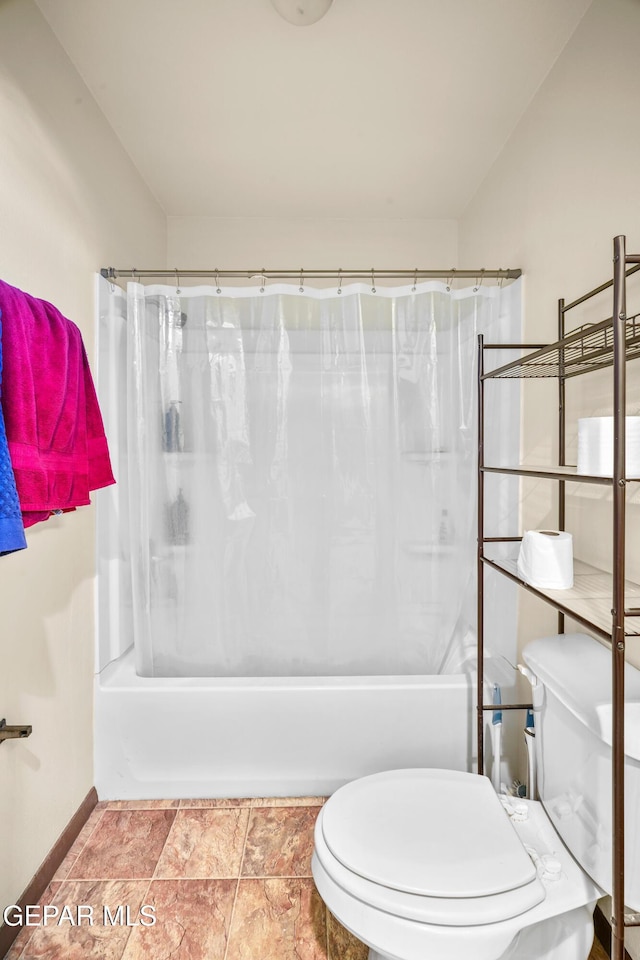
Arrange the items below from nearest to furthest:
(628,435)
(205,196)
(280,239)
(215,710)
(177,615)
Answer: (628,435) < (215,710) < (177,615) < (205,196) < (280,239)

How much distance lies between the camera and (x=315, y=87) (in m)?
1.63

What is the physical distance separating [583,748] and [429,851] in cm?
40

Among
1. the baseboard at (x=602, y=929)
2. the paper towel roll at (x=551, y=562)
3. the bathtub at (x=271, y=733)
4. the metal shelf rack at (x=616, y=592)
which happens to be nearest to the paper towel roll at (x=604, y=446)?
the metal shelf rack at (x=616, y=592)

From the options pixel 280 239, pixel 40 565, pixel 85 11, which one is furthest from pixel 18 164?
pixel 280 239

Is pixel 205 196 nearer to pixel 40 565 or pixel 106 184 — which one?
pixel 106 184

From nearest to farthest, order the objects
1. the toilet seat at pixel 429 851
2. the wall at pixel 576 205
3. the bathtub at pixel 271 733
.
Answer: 1. the toilet seat at pixel 429 851
2. the wall at pixel 576 205
3. the bathtub at pixel 271 733

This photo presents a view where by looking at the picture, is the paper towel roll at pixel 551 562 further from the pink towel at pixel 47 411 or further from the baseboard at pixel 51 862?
the baseboard at pixel 51 862

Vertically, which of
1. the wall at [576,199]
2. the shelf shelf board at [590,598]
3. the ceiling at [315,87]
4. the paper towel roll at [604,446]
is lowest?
the shelf shelf board at [590,598]

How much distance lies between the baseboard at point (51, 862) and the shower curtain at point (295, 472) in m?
0.46

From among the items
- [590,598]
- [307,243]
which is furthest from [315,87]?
[590,598]

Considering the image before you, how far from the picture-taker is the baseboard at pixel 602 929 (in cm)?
127

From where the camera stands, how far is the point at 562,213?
1493 millimetres

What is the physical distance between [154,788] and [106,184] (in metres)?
2.23

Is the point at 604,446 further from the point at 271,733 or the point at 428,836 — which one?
the point at 271,733
